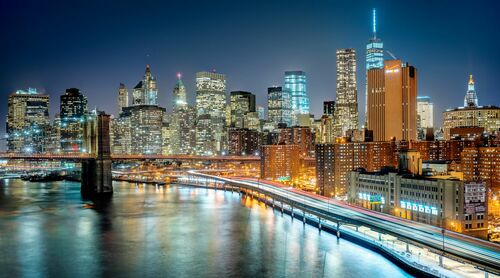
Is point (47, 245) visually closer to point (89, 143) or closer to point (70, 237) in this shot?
point (70, 237)

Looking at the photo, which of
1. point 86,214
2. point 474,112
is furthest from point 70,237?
point 474,112

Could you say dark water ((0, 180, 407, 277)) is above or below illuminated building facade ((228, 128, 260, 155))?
below

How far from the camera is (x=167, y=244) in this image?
1265 inches

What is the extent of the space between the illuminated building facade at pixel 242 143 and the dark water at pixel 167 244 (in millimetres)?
72460

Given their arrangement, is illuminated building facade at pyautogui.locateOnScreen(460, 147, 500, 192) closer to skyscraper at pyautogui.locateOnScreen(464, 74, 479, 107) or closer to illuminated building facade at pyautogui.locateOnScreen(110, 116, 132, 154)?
skyscraper at pyautogui.locateOnScreen(464, 74, 479, 107)

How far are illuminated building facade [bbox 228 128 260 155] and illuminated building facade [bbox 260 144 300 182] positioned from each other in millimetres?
49107

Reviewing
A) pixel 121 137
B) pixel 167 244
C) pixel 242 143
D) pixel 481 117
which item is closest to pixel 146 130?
pixel 121 137

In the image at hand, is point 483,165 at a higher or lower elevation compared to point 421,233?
higher

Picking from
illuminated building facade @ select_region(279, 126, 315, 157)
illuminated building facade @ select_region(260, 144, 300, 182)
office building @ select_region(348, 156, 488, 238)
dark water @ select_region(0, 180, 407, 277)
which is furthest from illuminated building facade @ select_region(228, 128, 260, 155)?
office building @ select_region(348, 156, 488, 238)

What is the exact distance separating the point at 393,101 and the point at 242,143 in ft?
144

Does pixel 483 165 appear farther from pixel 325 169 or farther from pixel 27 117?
pixel 27 117

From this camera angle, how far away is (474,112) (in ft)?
348

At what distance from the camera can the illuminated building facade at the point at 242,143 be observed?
405 feet

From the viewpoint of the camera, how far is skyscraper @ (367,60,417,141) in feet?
286
